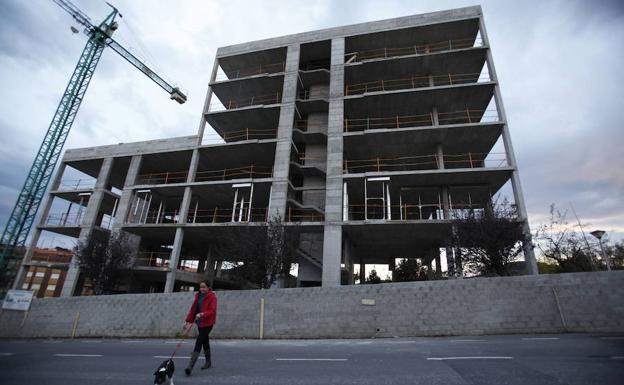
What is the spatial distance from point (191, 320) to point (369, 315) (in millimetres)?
7965

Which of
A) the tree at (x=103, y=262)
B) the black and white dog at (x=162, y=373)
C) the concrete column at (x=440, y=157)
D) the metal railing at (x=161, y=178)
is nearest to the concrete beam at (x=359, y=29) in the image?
the concrete column at (x=440, y=157)

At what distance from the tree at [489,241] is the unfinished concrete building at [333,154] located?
6.99ft

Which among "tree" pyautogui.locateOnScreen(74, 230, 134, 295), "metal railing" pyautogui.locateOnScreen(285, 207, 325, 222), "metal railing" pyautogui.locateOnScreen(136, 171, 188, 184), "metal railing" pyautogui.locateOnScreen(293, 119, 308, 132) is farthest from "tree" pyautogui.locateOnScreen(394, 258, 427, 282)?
"tree" pyautogui.locateOnScreen(74, 230, 134, 295)

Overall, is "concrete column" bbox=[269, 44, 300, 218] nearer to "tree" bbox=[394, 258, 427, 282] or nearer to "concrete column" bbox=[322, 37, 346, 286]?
"concrete column" bbox=[322, 37, 346, 286]

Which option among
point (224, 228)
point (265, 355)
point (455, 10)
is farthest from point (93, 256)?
point (455, 10)

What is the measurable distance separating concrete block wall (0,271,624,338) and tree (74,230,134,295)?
7.20 meters

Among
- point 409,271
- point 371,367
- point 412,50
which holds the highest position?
point 412,50

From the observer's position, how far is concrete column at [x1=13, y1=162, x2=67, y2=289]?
23625mm

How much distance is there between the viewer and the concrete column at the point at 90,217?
21734 millimetres

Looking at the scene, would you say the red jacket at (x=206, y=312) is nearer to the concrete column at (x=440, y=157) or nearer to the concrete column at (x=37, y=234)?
the concrete column at (x=440, y=157)

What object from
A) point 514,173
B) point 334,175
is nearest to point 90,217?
point 334,175

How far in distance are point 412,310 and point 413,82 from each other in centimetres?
1779

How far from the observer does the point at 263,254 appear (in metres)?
15.9

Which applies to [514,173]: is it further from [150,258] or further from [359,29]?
[150,258]
